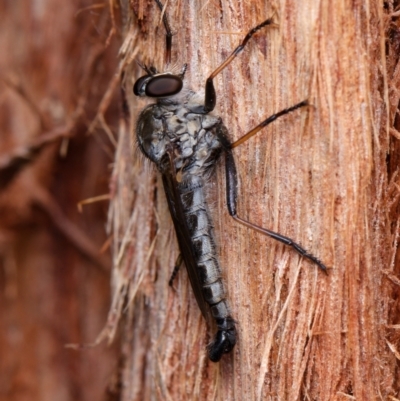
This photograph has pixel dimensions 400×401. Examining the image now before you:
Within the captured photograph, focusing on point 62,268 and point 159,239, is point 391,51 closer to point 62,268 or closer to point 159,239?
point 159,239

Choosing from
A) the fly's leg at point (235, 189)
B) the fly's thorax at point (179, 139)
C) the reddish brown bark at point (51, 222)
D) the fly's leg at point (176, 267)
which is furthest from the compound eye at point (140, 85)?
the reddish brown bark at point (51, 222)

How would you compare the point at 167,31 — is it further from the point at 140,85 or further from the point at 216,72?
the point at 216,72

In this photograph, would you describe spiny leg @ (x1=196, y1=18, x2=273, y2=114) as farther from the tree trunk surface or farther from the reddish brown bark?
the reddish brown bark

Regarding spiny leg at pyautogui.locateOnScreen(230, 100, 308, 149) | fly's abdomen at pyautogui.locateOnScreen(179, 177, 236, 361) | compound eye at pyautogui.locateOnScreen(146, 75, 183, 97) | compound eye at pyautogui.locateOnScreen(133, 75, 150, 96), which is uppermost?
compound eye at pyautogui.locateOnScreen(133, 75, 150, 96)

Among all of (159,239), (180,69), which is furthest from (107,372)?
(180,69)

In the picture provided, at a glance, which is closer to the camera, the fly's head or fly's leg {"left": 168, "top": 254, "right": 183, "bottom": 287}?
the fly's head

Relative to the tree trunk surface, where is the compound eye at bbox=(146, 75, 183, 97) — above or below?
above

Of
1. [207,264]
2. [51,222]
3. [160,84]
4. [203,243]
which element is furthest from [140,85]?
[51,222]

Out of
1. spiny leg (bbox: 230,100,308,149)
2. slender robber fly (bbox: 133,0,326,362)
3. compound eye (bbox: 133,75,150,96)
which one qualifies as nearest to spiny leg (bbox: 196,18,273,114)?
slender robber fly (bbox: 133,0,326,362)
